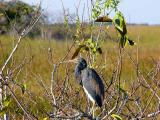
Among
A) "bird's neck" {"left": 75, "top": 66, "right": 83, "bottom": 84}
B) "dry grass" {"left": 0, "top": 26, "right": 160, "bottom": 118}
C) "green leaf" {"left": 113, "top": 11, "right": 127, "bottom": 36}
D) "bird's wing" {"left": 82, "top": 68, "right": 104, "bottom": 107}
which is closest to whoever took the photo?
"green leaf" {"left": 113, "top": 11, "right": 127, "bottom": 36}

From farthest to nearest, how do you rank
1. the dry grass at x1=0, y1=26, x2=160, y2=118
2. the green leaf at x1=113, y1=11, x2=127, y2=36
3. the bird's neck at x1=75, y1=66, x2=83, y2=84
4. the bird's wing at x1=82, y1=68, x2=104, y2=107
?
the dry grass at x1=0, y1=26, x2=160, y2=118, the bird's neck at x1=75, y1=66, x2=83, y2=84, the bird's wing at x1=82, y1=68, x2=104, y2=107, the green leaf at x1=113, y1=11, x2=127, y2=36

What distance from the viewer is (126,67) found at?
11.5 meters

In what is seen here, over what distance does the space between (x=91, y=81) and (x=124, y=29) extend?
2.56ft

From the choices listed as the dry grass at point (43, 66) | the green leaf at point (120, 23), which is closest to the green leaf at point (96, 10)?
the dry grass at point (43, 66)

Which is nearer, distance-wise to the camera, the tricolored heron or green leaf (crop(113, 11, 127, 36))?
green leaf (crop(113, 11, 127, 36))

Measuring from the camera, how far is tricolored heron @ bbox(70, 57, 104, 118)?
116 inches

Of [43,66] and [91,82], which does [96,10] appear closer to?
[91,82]

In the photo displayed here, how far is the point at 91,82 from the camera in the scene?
2.98m

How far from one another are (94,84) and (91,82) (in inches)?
0.9

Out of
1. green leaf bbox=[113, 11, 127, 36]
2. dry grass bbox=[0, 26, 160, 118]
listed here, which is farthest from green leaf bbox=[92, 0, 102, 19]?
green leaf bbox=[113, 11, 127, 36]

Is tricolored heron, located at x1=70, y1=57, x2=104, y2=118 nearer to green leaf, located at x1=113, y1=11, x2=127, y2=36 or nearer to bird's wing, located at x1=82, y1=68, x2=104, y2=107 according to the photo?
bird's wing, located at x1=82, y1=68, x2=104, y2=107

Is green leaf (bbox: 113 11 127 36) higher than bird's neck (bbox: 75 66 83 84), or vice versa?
green leaf (bbox: 113 11 127 36)

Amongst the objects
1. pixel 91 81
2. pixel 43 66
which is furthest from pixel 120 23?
pixel 43 66

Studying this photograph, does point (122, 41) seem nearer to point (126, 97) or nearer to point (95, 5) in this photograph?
point (126, 97)
